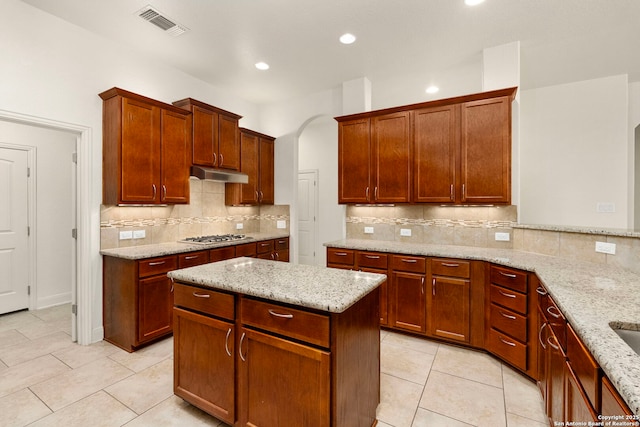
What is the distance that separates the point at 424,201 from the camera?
3.39 metres

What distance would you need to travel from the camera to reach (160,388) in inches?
89.6

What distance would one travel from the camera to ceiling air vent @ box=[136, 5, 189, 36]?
2.66m

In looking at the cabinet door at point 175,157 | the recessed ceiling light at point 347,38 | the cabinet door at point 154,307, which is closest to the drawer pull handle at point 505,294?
the recessed ceiling light at point 347,38

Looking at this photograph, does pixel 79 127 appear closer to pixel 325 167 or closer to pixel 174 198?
pixel 174 198

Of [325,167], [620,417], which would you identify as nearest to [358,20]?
[620,417]

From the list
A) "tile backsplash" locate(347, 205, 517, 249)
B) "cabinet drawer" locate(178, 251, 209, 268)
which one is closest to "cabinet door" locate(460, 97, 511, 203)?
"tile backsplash" locate(347, 205, 517, 249)

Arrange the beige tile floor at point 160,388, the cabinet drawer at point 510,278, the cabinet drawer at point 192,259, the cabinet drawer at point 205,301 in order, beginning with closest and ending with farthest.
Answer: the cabinet drawer at point 205,301 → the beige tile floor at point 160,388 → the cabinet drawer at point 510,278 → the cabinet drawer at point 192,259

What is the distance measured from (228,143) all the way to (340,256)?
7.16 ft

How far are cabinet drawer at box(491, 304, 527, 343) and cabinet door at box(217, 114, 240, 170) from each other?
3507 millimetres

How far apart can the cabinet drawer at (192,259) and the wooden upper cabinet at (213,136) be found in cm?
113

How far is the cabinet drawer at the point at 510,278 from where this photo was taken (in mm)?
2393

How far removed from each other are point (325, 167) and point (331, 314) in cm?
537

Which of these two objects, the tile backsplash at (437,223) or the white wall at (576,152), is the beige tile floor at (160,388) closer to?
the tile backsplash at (437,223)

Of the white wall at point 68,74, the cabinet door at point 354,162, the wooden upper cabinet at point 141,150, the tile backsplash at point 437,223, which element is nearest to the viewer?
the white wall at point 68,74
